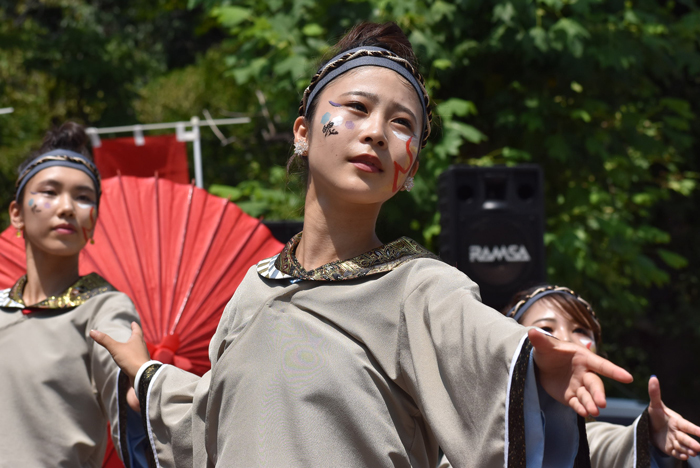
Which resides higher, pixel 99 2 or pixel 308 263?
pixel 99 2

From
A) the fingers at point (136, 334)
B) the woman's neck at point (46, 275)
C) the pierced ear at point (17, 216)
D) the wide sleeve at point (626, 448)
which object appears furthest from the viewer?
the pierced ear at point (17, 216)

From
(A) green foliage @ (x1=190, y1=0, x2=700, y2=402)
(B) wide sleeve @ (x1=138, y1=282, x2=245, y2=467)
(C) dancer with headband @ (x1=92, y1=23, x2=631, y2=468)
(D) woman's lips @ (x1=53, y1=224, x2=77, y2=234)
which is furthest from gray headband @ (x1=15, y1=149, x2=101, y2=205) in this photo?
(A) green foliage @ (x1=190, y1=0, x2=700, y2=402)

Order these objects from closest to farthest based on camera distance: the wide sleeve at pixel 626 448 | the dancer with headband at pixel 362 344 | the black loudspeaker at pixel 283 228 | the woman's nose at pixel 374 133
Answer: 1. the dancer with headband at pixel 362 344
2. the woman's nose at pixel 374 133
3. the wide sleeve at pixel 626 448
4. the black loudspeaker at pixel 283 228

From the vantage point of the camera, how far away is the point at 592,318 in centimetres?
252

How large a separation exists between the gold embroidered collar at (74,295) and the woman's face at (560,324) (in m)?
1.33

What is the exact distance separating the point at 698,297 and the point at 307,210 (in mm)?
9957

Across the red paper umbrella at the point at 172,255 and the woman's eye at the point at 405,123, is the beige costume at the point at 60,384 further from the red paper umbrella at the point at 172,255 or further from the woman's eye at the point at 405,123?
the woman's eye at the point at 405,123

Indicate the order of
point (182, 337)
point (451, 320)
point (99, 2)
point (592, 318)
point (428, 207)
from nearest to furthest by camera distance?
point (451, 320) < point (592, 318) < point (182, 337) < point (428, 207) < point (99, 2)

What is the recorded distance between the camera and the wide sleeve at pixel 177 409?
5.39 feet

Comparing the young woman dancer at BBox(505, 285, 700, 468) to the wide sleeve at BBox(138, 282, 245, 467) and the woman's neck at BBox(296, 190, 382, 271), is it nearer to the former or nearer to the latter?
the woman's neck at BBox(296, 190, 382, 271)

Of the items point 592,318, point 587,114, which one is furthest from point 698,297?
point 592,318

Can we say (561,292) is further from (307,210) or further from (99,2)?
(99,2)

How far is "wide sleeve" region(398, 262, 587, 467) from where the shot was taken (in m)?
1.21

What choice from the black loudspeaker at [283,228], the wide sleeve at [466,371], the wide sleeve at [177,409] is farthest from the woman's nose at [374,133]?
the black loudspeaker at [283,228]
